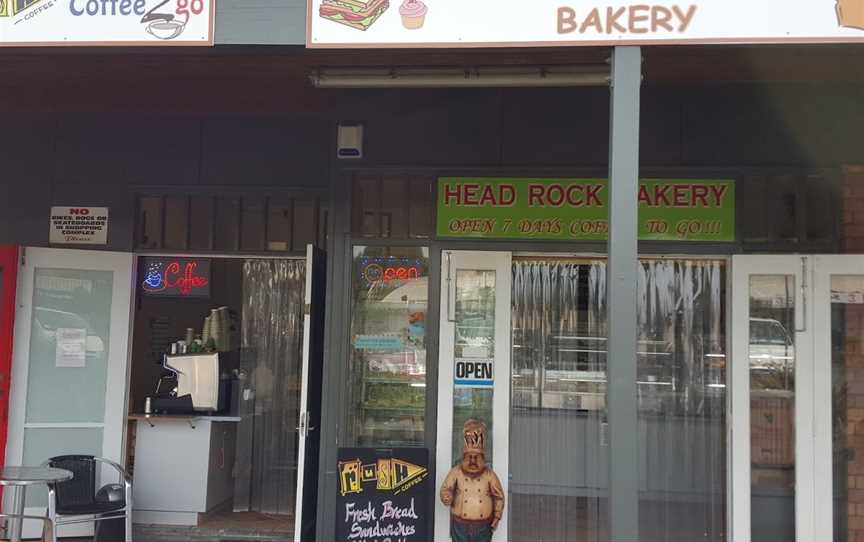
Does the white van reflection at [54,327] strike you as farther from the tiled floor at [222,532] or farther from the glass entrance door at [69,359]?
the tiled floor at [222,532]

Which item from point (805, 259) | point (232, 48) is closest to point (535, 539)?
point (805, 259)

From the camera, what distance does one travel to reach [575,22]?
325 centimetres

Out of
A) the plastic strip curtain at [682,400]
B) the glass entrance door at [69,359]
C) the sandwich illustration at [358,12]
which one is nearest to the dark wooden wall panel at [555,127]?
the plastic strip curtain at [682,400]

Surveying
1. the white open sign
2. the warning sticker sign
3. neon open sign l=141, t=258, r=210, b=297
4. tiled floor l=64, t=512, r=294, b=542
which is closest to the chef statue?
the white open sign

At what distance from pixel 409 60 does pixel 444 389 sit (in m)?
2.15

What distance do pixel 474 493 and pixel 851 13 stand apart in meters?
3.26

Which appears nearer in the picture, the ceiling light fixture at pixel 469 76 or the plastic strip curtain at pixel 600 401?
the ceiling light fixture at pixel 469 76

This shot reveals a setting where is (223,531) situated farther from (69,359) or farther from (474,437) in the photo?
(474,437)

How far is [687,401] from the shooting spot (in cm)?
531

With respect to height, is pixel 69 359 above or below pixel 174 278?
below

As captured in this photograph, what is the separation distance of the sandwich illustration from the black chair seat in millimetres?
3679

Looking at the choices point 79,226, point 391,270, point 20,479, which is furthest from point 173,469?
point 391,270

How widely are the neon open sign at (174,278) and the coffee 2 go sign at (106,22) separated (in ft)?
9.51

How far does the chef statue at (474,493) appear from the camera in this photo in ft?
15.7
